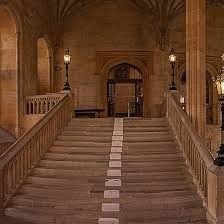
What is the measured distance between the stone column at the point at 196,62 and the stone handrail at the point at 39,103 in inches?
186

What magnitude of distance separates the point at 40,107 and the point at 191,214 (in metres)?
7.57

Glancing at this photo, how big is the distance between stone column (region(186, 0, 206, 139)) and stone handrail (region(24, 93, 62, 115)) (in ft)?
15.5

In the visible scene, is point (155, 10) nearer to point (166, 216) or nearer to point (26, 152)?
point (26, 152)

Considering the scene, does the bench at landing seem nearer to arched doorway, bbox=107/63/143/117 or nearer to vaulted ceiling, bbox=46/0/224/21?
vaulted ceiling, bbox=46/0/224/21

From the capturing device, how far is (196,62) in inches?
428

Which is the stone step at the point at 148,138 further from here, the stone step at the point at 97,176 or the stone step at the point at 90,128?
the stone step at the point at 97,176

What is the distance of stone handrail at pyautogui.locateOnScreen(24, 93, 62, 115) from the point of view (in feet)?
43.7

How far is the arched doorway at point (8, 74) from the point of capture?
13.4 metres

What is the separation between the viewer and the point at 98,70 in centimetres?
Result: 1828

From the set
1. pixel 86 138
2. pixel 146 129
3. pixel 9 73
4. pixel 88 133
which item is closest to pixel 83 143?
pixel 86 138

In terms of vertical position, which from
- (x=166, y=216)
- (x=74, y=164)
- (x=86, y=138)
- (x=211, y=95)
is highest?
(x=211, y=95)

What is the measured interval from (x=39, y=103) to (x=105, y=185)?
19.3 feet

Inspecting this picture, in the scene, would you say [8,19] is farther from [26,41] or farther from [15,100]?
[15,100]

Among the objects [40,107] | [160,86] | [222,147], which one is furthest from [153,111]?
[222,147]
